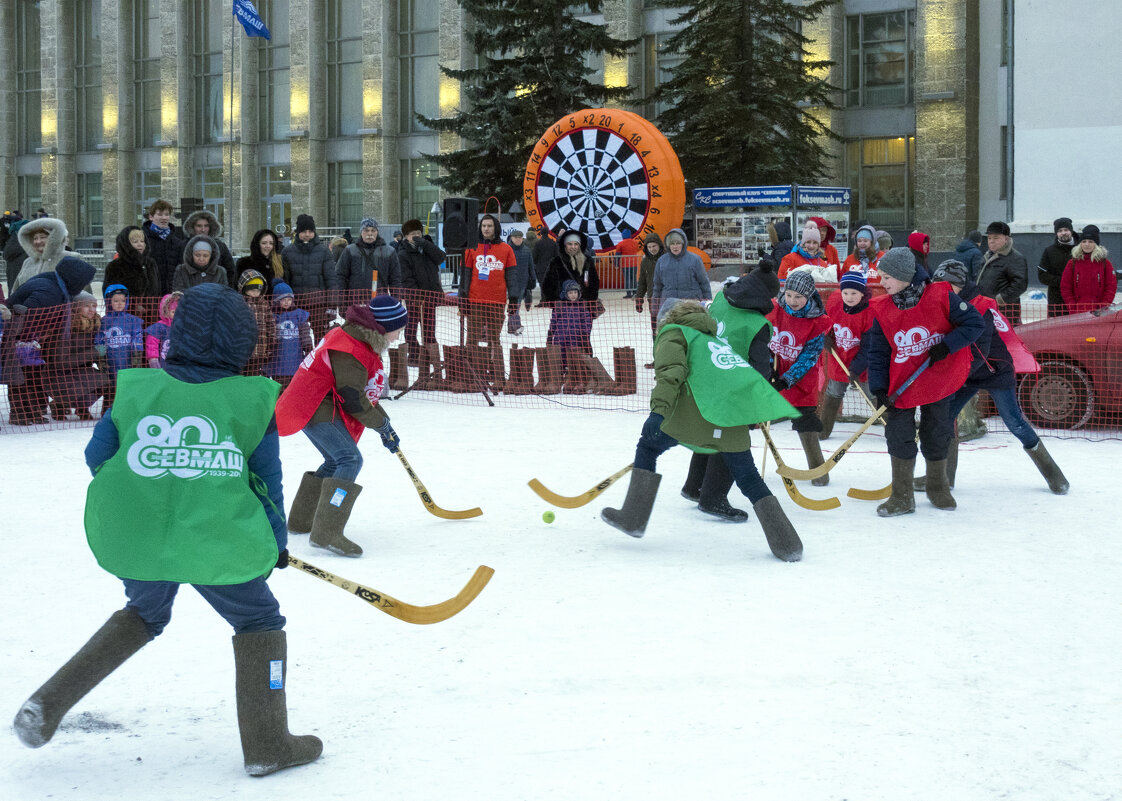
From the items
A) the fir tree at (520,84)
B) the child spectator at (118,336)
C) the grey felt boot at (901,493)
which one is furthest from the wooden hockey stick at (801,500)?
the fir tree at (520,84)

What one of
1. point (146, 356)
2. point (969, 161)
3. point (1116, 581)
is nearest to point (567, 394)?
point (146, 356)

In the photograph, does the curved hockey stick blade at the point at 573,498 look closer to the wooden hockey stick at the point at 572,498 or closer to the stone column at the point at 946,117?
the wooden hockey stick at the point at 572,498

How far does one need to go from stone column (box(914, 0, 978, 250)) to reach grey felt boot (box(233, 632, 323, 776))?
33.1 m

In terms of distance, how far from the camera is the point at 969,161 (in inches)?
1383

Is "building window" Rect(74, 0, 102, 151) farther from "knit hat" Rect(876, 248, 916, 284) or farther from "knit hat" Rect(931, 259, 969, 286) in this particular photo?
"knit hat" Rect(876, 248, 916, 284)

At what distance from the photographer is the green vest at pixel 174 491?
3.47m

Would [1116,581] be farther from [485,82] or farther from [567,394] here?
[485,82]

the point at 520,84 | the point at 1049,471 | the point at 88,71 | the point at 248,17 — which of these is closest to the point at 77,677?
the point at 1049,471

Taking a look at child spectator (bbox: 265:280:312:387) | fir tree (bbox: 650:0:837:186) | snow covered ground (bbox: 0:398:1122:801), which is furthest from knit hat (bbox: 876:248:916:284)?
fir tree (bbox: 650:0:837:186)

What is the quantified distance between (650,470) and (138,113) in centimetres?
4846

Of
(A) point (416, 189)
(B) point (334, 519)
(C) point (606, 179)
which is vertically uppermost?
(A) point (416, 189)

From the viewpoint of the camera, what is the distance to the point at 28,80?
5331cm

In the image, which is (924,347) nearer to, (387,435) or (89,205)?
(387,435)

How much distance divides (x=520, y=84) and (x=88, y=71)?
28072 millimetres
